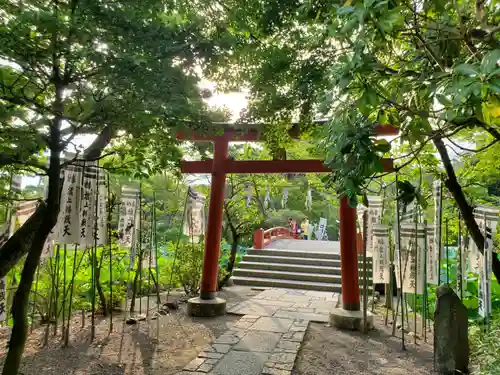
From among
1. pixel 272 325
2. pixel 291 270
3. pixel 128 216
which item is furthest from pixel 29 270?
pixel 291 270

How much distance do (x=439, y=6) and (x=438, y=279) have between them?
422 centimetres

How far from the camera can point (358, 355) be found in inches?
202

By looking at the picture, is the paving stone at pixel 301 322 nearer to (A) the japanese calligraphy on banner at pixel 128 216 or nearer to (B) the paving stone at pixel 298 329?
(B) the paving stone at pixel 298 329

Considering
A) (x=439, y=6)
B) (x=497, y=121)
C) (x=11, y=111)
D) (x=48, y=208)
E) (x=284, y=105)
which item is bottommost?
(x=48, y=208)

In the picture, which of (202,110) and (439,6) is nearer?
(439,6)

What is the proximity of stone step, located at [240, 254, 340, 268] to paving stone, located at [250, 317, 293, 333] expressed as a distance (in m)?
5.77

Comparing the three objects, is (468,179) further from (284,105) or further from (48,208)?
(48,208)

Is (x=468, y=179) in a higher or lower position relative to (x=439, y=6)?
lower

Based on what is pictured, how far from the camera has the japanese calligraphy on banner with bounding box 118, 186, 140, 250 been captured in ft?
20.1

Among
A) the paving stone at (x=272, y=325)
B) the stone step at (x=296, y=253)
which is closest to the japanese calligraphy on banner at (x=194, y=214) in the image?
the paving stone at (x=272, y=325)

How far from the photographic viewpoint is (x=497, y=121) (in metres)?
1.84

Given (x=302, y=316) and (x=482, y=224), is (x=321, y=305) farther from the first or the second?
(x=482, y=224)

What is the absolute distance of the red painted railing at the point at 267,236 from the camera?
560 inches

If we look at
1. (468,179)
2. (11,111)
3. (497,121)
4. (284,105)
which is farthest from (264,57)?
(468,179)
